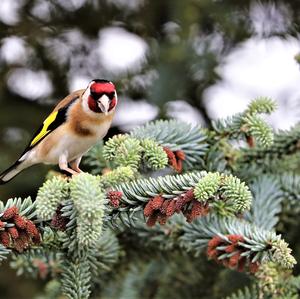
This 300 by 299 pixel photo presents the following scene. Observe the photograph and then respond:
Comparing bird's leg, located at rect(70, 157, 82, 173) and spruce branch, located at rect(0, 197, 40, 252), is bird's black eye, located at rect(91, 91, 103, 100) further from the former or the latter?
spruce branch, located at rect(0, 197, 40, 252)

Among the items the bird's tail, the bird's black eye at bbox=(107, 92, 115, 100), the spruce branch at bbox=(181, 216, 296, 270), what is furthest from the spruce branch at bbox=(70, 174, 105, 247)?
the bird's tail

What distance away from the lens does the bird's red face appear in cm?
250

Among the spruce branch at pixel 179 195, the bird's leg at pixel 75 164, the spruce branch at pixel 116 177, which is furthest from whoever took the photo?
the bird's leg at pixel 75 164

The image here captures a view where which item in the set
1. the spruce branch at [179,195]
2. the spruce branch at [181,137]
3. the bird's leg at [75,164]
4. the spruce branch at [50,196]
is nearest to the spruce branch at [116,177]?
the spruce branch at [179,195]

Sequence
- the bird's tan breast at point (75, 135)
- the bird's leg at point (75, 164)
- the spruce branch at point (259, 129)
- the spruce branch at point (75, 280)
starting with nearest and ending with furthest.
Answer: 1. the spruce branch at point (75, 280)
2. the spruce branch at point (259, 129)
3. the bird's tan breast at point (75, 135)
4. the bird's leg at point (75, 164)

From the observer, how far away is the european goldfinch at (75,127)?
2539 mm

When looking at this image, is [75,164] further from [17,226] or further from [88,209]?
[88,209]

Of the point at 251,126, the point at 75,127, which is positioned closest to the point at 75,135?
the point at 75,127

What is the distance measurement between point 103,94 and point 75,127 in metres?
0.25

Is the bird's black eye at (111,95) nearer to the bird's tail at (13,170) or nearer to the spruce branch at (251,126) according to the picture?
the spruce branch at (251,126)

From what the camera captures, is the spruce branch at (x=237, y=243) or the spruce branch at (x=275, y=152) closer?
the spruce branch at (x=237, y=243)

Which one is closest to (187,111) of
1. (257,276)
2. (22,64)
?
(22,64)

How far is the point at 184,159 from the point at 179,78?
159 centimetres

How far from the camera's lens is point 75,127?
8.87 ft
